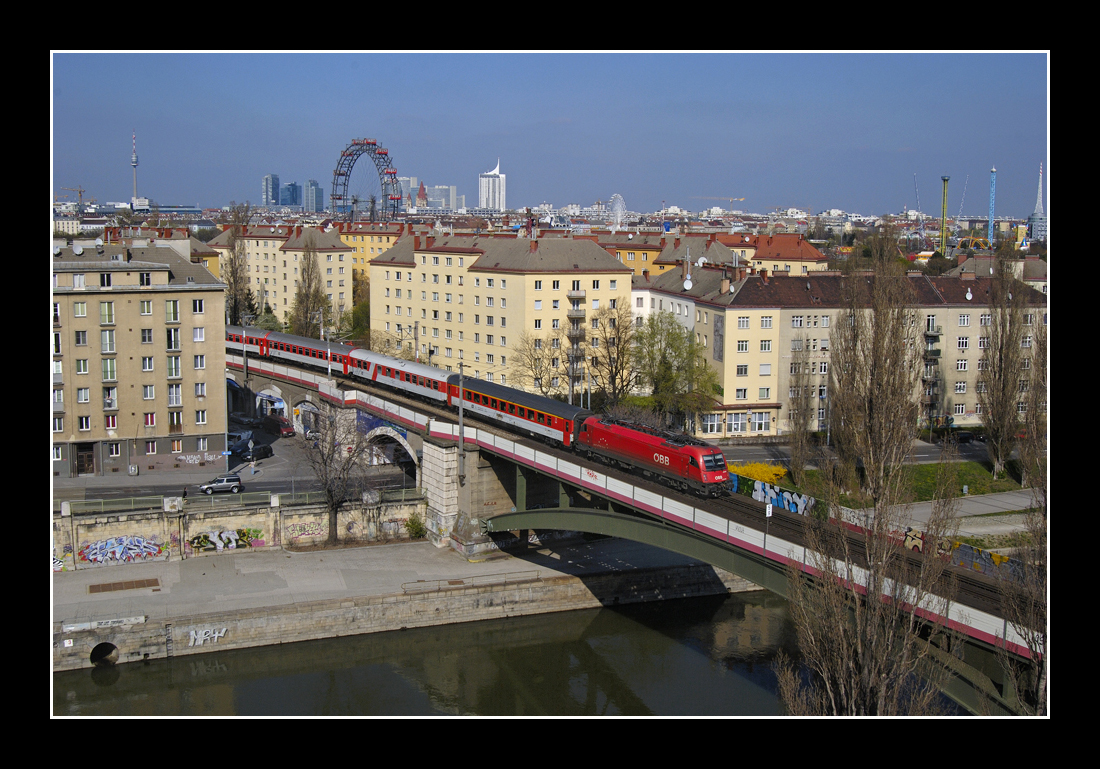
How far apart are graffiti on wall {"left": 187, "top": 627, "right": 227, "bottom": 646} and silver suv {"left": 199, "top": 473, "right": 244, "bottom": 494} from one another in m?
10.4

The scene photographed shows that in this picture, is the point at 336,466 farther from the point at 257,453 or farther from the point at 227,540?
the point at 257,453

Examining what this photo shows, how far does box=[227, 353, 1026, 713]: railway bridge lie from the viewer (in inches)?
862

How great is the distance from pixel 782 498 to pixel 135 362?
28709mm

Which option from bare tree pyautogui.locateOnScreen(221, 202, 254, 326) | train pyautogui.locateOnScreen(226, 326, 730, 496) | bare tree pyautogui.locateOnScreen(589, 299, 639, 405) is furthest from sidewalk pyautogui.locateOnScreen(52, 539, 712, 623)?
bare tree pyautogui.locateOnScreen(221, 202, 254, 326)

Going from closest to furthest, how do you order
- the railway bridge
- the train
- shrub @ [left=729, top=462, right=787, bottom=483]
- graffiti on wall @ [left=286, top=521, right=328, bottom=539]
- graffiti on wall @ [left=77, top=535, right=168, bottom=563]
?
the railway bridge < the train < graffiti on wall @ [left=77, top=535, right=168, bottom=563] < graffiti on wall @ [left=286, top=521, right=328, bottom=539] < shrub @ [left=729, top=462, right=787, bottom=483]

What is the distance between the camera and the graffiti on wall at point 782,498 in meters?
28.8

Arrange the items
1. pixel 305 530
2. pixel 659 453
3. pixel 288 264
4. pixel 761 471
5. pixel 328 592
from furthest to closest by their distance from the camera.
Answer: pixel 288 264
pixel 761 471
pixel 305 530
pixel 328 592
pixel 659 453

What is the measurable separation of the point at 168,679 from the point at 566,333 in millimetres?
35217

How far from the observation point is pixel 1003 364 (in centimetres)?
4609

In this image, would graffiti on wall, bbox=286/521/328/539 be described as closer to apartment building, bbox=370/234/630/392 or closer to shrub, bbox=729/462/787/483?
shrub, bbox=729/462/787/483

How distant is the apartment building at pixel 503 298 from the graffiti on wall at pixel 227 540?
2212 centimetres

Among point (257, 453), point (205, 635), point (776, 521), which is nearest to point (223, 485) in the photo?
point (257, 453)

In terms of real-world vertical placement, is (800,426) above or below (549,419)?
below

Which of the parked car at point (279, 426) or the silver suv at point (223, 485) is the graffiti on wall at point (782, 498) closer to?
the silver suv at point (223, 485)
